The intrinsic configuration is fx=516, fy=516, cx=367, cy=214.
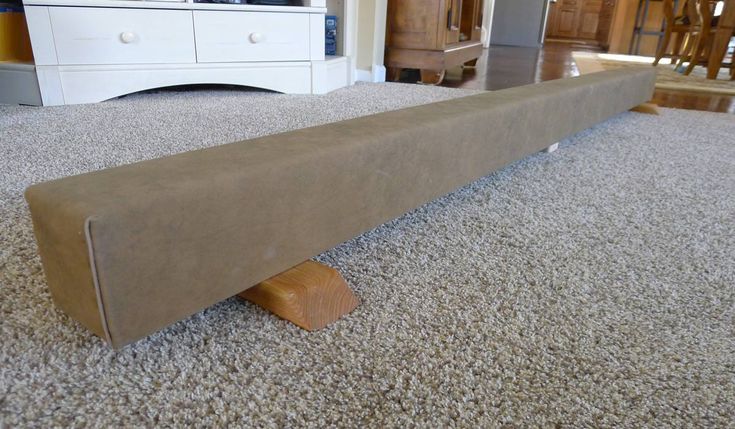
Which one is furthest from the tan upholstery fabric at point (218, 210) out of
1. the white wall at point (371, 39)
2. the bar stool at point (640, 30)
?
the bar stool at point (640, 30)

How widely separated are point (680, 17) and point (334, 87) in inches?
140

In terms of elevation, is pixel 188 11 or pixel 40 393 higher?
pixel 188 11

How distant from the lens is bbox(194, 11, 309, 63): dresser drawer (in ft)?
6.37

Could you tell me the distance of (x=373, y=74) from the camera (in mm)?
2611

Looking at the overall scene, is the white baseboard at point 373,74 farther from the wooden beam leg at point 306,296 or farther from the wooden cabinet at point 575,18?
the wooden cabinet at point 575,18

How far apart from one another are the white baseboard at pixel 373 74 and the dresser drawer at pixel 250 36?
546 millimetres

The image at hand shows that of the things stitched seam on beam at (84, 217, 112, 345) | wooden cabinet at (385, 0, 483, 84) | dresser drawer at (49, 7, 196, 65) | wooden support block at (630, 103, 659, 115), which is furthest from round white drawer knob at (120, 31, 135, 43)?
wooden support block at (630, 103, 659, 115)

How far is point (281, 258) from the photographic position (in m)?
0.57

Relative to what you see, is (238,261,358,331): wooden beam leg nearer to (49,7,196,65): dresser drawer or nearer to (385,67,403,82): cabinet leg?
(49,7,196,65): dresser drawer

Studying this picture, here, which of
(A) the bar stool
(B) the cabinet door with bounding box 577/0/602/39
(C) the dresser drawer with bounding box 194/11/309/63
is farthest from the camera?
(B) the cabinet door with bounding box 577/0/602/39

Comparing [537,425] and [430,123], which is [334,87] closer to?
[430,123]

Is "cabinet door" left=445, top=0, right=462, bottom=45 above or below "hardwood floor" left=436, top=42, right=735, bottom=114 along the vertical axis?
above

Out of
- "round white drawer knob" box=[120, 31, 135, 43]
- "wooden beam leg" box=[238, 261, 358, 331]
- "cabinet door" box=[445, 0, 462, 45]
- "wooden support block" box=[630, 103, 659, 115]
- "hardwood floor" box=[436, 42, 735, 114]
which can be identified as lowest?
"hardwood floor" box=[436, 42, 735, 114]

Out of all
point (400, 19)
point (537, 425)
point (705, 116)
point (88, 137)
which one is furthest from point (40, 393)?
point (400, 19)
